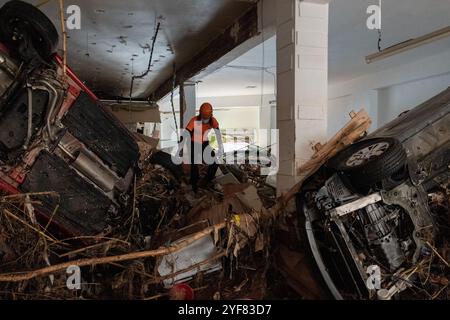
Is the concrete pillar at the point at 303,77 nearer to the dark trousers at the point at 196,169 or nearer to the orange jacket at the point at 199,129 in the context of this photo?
the dark trousers at the point at 196,169

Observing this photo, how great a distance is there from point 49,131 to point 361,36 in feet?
17.7

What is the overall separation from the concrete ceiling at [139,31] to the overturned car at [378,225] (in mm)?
3000

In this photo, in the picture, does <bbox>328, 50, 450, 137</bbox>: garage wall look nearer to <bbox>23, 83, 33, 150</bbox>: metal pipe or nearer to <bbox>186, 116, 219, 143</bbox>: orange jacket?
<bbox>186, 116, 219, 143</bbox>: orange jacket

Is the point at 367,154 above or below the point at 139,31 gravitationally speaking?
below

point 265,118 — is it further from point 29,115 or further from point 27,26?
point 29,115

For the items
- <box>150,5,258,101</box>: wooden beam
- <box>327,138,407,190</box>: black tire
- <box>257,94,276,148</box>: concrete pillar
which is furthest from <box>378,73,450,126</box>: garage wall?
<box>327,138,407,190</box>: black tire

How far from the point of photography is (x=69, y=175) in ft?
10.0

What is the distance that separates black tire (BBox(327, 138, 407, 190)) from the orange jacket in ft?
9.96

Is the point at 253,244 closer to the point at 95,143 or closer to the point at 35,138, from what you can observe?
the point at 95,143

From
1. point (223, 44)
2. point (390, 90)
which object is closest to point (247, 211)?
point (223, 44)

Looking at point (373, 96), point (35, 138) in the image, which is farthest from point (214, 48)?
point (373, 96)

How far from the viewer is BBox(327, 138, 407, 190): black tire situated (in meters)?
2.23

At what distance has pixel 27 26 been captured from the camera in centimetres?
286

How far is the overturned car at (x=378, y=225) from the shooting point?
226cm
